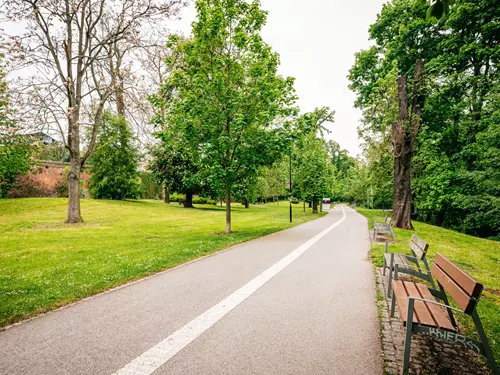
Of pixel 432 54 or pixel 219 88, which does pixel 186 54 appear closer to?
pixel 219 88

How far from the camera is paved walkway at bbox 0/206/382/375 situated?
9.17ft

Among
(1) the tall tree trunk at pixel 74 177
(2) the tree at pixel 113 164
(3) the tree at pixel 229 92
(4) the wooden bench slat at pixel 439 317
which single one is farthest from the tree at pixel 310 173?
(4) the wooden bench slat at pixel 439 317

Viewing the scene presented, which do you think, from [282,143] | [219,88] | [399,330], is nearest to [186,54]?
[219,88]

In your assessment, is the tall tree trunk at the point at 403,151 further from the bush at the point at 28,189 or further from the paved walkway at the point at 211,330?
the bush at the point at 28,189

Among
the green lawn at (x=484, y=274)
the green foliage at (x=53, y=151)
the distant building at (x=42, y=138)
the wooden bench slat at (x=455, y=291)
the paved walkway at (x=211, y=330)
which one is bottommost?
the green lawn at (x=484, y=274)

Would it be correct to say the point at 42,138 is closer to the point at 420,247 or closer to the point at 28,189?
the point at 420,247

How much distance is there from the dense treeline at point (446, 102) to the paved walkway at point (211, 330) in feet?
44.5

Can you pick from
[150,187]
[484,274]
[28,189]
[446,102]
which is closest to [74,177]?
[28,189]

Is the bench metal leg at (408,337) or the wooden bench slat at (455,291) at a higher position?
the wooden bench slat at (455,291)

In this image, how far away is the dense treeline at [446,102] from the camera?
15.4m

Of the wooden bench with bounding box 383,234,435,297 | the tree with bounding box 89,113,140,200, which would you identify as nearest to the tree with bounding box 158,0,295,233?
the wooden bench with bounding box 383,234,435,297

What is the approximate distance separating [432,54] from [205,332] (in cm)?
2298

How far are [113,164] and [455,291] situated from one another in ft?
103

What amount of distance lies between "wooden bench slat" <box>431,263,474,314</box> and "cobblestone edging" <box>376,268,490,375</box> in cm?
71
